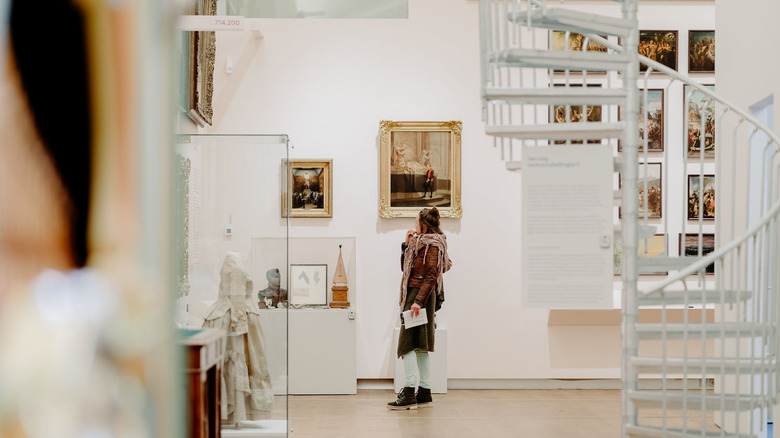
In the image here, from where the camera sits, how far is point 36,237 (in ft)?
3.34

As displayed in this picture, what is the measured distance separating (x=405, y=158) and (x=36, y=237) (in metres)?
6.80

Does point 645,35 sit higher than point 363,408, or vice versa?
point 645,35

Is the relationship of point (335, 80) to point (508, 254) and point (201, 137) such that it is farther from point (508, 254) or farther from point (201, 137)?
point (201, 137)

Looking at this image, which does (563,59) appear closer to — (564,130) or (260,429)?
(564,130)

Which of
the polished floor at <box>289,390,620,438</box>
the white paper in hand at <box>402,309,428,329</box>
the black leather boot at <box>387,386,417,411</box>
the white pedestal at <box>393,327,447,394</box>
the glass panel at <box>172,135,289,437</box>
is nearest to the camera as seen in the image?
the glass panel at <box>172,135,289,437</box>

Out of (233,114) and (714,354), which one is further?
(233,114)

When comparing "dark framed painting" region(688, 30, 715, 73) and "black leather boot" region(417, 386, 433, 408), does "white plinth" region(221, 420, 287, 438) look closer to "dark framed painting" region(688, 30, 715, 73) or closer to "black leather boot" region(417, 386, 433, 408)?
"black leather boot" region(417, 386, 433, 408)

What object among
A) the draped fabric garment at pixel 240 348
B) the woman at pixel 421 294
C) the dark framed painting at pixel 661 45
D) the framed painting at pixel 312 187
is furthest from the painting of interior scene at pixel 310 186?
the dark framed painting at pixel 661 45

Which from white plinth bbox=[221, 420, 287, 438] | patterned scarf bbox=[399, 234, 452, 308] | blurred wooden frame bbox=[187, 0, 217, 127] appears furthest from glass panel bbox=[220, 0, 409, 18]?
white plinth bbox=[221, 420, 287, 438]

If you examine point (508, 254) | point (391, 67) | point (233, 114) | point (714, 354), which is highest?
point (391, 67)

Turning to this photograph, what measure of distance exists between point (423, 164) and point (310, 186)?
1.22 meters

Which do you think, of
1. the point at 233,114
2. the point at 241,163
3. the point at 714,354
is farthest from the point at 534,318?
the point at 241,163

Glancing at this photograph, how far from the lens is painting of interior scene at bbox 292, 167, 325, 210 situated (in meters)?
7.74

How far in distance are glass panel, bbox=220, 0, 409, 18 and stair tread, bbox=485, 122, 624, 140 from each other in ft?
12.1
